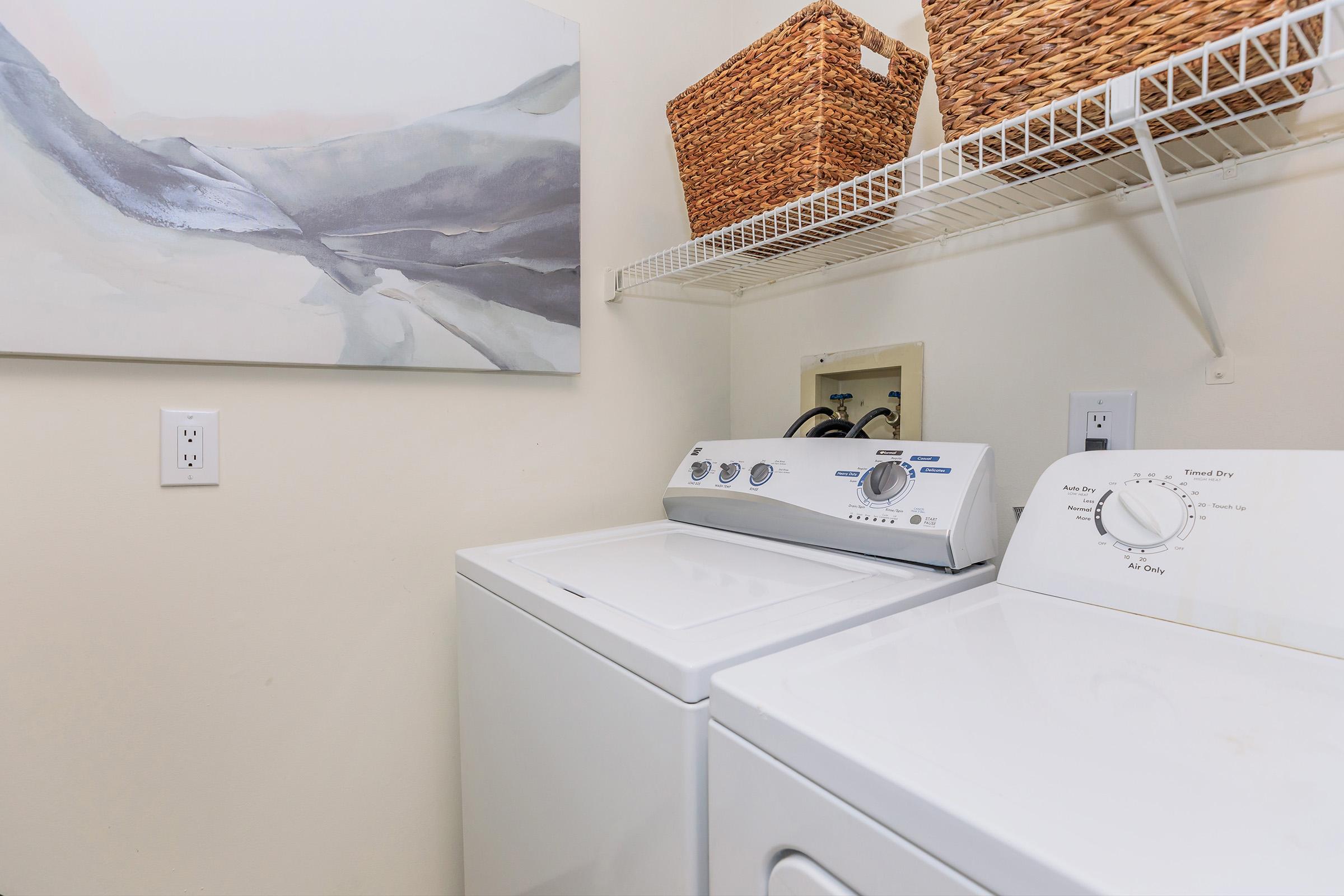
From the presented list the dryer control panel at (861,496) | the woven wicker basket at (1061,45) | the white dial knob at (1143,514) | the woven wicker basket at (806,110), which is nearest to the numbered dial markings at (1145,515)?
the white dial knob at (1143,514)

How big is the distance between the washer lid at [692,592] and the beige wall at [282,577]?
0.25 m

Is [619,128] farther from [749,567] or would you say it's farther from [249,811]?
[249,811]

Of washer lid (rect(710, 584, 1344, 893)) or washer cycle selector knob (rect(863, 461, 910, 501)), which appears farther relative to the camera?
washer cycle selector knob (rect(863, 461, 910, 501))

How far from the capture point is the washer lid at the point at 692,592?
649mm

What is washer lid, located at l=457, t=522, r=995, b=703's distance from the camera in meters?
0.65

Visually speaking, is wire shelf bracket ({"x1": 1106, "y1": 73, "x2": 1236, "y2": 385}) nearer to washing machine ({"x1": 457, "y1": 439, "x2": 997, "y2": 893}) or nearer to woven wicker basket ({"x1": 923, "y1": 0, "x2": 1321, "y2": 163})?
woven wicker basket ({"x1": 923, "y1": 0, "x2": 1321, "y2": 163})

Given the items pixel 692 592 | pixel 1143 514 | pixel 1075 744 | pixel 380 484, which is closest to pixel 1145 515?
pixel 1143 514

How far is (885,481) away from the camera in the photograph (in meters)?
1.00

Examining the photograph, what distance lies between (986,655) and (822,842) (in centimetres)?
24

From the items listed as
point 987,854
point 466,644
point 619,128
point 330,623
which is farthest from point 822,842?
point 619,128

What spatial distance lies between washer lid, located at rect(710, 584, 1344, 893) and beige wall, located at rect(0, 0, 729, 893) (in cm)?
87

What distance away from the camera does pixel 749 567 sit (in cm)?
97

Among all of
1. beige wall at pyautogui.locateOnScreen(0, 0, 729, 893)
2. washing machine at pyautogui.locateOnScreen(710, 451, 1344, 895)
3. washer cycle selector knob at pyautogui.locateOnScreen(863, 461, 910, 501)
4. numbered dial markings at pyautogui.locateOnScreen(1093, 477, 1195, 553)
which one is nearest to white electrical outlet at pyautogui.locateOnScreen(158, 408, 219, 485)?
beige wall at pyautogui.locateOnScreen(0, 0, 729, 893)

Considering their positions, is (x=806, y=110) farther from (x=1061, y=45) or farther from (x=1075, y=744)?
(x=1075, y=744)
